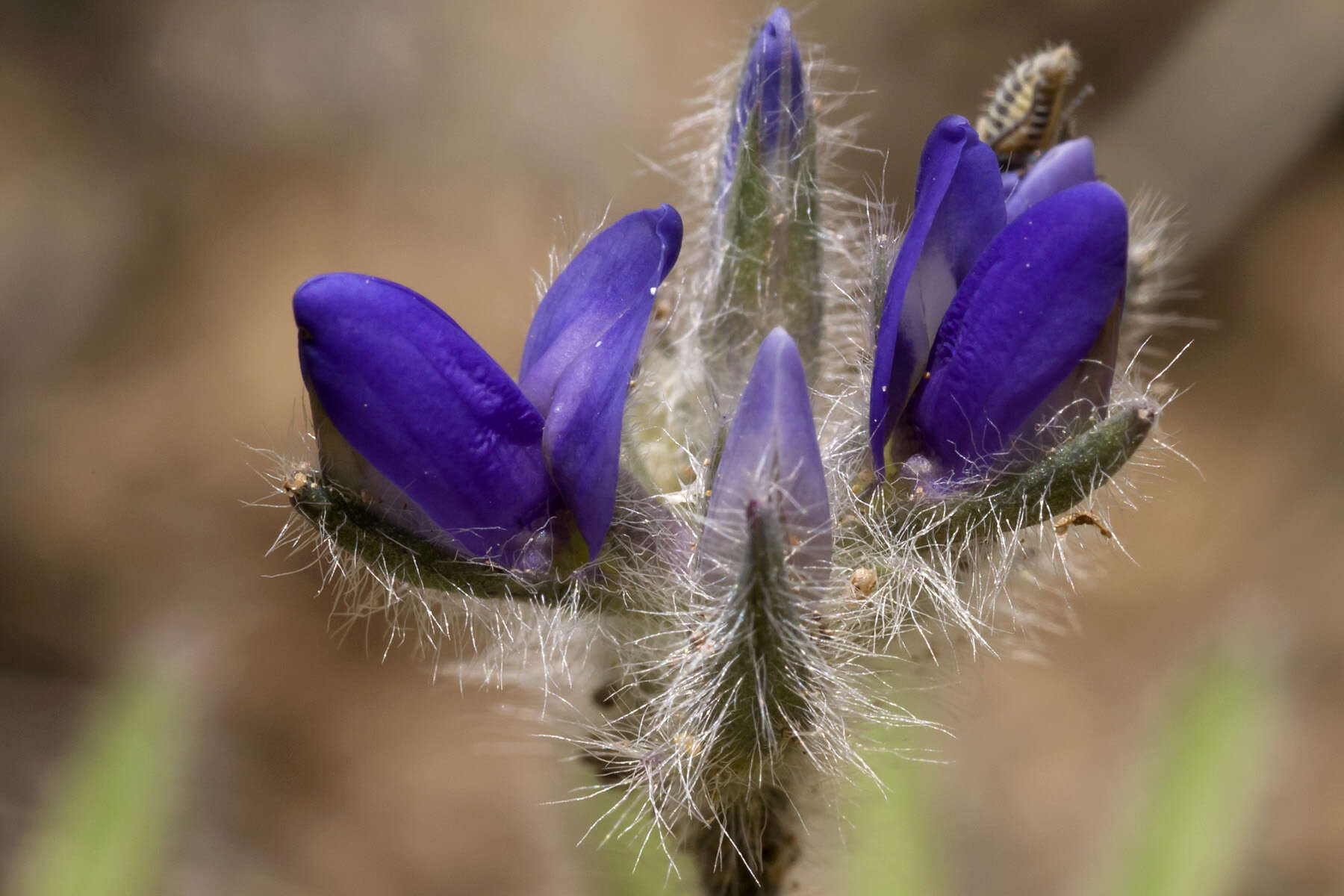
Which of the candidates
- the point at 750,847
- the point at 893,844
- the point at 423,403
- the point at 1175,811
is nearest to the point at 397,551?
the point at 423,403

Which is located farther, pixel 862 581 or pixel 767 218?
pixel 767 218

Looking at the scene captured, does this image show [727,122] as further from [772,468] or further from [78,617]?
[78,617]

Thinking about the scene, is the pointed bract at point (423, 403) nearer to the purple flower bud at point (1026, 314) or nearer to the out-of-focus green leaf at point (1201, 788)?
the purple flower bud at point (1026, 314)

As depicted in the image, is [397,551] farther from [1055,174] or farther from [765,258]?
[1055,174]

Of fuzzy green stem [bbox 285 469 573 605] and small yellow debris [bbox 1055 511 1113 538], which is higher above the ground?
small yellow debris [bbox 1055 511 1113 538]

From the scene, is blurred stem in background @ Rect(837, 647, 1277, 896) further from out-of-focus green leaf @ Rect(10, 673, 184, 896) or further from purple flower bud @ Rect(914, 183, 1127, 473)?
out-of-focus green leaf @ Rect(10, 673, 184, 896)

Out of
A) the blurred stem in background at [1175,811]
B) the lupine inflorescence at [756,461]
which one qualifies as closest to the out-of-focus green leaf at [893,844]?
the blurred stem in background at [1175,811]

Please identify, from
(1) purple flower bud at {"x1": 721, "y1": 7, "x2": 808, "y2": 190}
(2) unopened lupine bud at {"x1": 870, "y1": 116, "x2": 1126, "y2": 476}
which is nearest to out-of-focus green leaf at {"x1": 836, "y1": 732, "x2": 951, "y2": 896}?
(2) unopened lupine bud at {"x1": 870, "y1": 116, "x2": 1126, "y2": 476}
